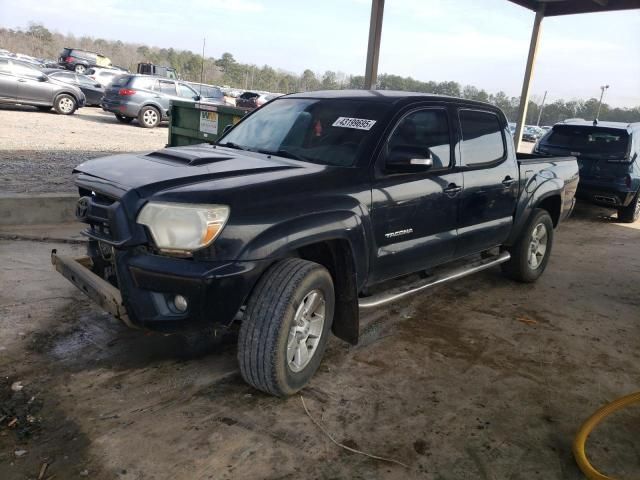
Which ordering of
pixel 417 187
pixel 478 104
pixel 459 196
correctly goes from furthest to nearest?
pixel 478 104 → pixel 459 196 → pixel 417 187

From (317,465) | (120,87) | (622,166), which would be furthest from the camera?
(120,87)

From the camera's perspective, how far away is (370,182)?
339 cm

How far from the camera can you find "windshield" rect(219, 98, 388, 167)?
357 cm

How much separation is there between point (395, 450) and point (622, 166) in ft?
26.5

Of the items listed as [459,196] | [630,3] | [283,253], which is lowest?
[283,253]

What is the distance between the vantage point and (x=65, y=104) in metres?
17.2

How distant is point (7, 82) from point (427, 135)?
15923mm

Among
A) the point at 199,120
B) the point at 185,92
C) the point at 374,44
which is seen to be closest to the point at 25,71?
the point at 185,92

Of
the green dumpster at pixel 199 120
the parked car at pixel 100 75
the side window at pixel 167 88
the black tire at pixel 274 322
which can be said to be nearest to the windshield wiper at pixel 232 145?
the black tire at pixel 274 322

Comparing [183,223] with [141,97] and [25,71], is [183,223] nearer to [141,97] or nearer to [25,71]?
[141,97]

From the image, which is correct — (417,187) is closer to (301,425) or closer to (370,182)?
(370,182)

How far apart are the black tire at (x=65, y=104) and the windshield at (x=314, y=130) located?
15.0 m

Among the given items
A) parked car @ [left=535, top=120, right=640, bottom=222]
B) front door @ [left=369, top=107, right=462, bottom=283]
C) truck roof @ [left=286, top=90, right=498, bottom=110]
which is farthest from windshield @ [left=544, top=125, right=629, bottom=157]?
front door @ [left=369, top=107, right=462, bottom=283]

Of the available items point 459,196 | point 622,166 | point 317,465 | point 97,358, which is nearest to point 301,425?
point 317,465
